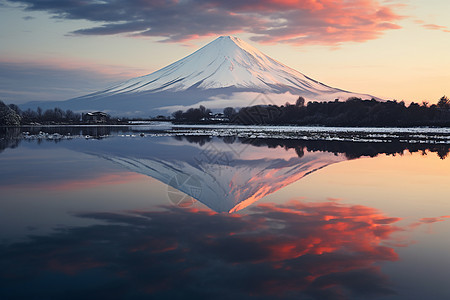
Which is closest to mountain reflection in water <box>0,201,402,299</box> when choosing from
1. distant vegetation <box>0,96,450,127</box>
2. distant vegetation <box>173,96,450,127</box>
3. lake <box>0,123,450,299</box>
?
lake <box>0,123,450,299</box>

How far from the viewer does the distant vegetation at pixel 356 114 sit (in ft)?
416

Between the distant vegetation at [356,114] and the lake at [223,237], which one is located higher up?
the distant vegetation at [356,114]

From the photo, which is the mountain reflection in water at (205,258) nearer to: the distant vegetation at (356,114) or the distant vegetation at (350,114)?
the distant vegetation at (350,114)

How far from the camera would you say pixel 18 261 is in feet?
24.7

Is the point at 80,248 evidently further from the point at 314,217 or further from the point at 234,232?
the point at 314,217

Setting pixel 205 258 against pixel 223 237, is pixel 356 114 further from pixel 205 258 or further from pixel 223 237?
pixel 205 258

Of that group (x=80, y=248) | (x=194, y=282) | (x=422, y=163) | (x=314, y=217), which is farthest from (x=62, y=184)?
(x=422, y=163)

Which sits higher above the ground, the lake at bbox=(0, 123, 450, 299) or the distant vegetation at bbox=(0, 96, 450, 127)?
the distant vegetation at bbox=(0, 96, 450, 127)

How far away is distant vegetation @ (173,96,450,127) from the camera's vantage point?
127 metres

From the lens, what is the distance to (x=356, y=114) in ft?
454

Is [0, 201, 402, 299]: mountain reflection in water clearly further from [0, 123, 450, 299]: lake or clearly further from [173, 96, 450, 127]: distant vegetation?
[173, 96, 450, 127]: distant vegetation

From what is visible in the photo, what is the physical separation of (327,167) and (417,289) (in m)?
15.6

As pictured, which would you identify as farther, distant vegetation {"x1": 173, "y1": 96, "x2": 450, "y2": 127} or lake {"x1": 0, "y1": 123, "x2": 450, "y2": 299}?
distant vegetation {"x1": 173, "y1": 96, "x2": 450, "y2": 127}

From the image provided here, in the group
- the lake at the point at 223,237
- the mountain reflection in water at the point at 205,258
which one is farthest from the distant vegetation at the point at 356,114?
the mountain reflection in water at the point at 205,258
